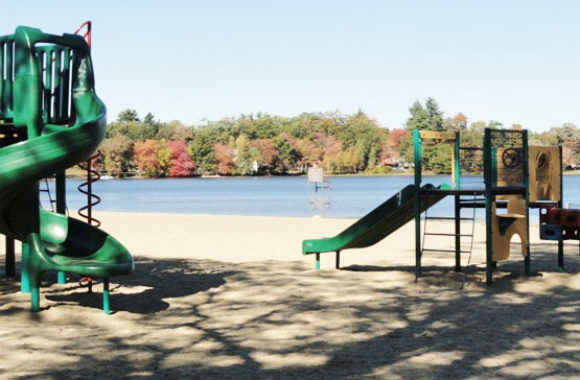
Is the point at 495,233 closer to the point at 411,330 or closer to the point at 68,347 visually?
the point at 411,330

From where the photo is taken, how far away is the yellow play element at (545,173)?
489 inches

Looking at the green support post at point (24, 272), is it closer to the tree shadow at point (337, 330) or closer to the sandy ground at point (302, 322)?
the sandy ground at point (302, 322)

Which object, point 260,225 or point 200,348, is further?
point 260,225

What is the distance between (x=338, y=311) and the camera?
8.23 metres

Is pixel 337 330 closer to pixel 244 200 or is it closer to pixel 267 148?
pixel 244 200

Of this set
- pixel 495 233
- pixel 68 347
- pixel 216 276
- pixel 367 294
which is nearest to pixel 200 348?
pixel 68 347

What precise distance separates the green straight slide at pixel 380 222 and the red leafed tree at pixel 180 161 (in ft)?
356

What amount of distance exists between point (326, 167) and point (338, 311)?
10937 centimetres

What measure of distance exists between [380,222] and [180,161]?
111m

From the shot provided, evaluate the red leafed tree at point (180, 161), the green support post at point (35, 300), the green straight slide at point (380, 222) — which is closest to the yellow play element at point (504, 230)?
the green straight slide at point (380, 222)

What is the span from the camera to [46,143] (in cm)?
748

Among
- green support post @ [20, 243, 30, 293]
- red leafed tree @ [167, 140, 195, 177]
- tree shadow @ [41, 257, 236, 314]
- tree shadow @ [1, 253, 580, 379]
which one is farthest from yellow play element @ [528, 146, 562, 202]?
red leafed tree @ [167, 140, 195, 177]

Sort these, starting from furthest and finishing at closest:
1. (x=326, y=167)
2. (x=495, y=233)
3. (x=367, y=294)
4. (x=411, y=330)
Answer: (x=326, y=167) < (x=495, y=233) < (x=367, y=294) < (x=411, y=330)

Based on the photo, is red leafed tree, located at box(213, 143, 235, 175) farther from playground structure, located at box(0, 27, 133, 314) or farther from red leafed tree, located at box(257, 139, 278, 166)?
playground structure, located at box(0, 27, 133, 314)
